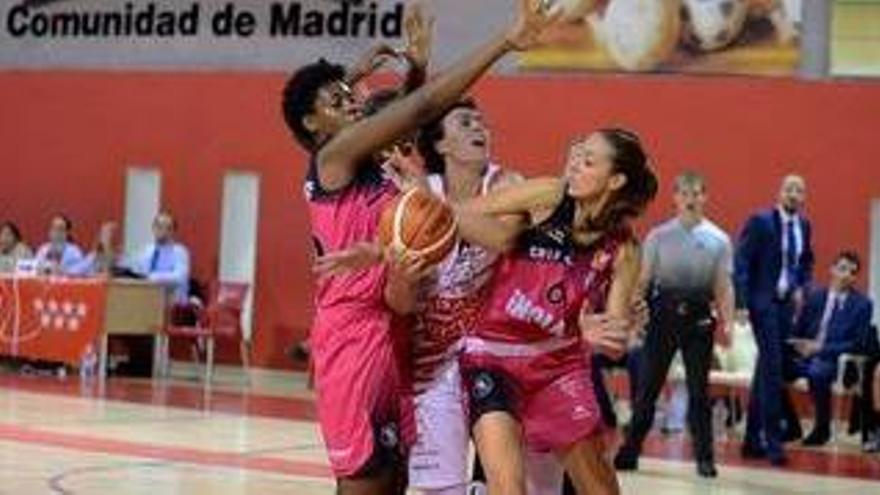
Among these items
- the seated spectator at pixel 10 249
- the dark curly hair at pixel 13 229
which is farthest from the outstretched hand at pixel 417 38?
the dark curly hair at pixel 13 229

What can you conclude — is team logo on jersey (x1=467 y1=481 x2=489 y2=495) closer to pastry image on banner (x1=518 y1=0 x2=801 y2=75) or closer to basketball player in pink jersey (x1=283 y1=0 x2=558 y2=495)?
basketball player in pink jersey (x1=283 y1=0 x2=558 y2=495)

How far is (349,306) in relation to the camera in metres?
5.24

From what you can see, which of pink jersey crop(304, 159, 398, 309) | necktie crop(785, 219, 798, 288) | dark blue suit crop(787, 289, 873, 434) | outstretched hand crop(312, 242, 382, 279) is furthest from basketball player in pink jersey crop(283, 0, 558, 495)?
dark blue suit crop(787, 289, 873, 434)

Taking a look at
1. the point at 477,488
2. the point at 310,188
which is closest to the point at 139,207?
the point at 477,488

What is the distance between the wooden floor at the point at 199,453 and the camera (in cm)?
990

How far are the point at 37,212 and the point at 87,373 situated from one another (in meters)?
3.85

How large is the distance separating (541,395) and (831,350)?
343 inches

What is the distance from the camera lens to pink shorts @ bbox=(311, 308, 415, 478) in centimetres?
519

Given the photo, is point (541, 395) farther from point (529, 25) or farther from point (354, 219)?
point (529, 25)

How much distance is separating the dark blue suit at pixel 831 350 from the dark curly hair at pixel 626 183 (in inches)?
340

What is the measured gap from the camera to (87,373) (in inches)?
681

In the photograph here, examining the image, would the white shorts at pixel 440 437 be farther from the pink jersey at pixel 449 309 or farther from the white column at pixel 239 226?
the white column at pixel 239 226

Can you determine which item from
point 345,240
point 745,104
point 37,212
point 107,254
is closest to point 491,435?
point 345,240

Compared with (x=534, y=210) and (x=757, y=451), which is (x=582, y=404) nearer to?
(x=534, y=210)
